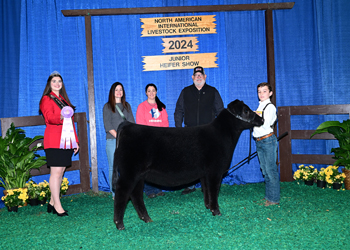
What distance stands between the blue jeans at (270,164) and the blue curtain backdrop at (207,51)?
5.11ft

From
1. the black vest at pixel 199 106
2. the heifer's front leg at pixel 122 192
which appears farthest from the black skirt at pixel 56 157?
the black vest at pixel 199 106

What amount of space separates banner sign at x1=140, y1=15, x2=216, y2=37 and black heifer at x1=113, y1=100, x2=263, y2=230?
8.24ft

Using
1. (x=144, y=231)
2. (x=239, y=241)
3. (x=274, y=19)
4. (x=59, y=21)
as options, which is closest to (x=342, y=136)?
(x=274, y=19)

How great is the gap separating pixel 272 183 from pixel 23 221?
363 cm

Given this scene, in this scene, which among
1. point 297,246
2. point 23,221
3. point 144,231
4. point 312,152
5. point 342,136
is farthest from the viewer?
point 312,152

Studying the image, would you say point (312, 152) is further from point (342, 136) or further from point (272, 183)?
point (272, 183)

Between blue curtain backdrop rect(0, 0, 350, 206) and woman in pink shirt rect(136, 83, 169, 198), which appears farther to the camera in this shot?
blue curtain backdrop rect(0, 0, 350, 206)

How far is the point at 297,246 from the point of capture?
259cm

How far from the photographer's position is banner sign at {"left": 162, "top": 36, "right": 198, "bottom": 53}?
5430 millimetres

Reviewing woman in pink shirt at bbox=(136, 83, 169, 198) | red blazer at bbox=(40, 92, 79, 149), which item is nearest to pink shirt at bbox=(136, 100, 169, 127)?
woman in pink shirt at bbox=(136, 83, 169, 198)

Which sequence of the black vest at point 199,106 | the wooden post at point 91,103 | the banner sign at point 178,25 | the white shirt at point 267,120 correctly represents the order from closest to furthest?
the white shirt at point 267,120, the black vest at point 199,106, the wooden post at point 91,103, the banner sign at point 178,25

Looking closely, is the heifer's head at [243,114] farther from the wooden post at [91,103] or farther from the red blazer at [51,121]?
the wooden post at [91,103]

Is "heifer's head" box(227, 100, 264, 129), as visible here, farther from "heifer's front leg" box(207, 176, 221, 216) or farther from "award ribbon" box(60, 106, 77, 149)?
"award ribbon" box(60, 106, 77, 149)

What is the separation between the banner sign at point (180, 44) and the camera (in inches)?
214
